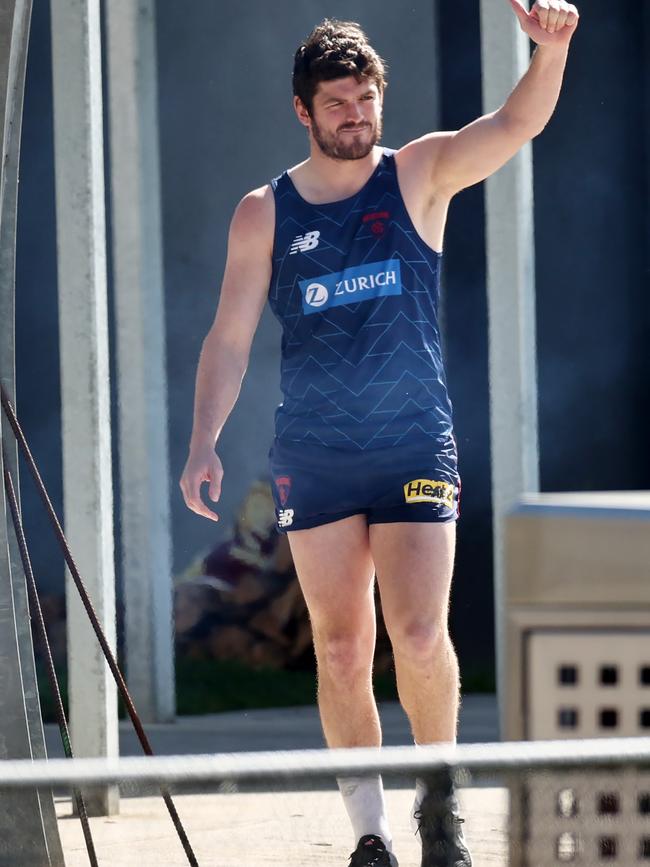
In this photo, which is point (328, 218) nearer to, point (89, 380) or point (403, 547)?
point (403, 547)

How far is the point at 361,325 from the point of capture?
3.32 metres

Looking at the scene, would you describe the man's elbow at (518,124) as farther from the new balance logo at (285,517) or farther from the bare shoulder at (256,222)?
the new balance logo at (285,517)

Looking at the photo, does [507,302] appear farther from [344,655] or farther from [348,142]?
[344,655]

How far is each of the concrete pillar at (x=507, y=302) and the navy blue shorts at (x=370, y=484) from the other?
1.42 metres

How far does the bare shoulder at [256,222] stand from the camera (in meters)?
3.46

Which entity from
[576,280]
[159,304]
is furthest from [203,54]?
[576,280]

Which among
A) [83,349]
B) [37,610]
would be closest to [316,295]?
[37,610]

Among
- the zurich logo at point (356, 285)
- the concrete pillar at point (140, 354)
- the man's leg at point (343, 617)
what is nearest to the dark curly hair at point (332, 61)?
the zurich logo at point (356, 285)

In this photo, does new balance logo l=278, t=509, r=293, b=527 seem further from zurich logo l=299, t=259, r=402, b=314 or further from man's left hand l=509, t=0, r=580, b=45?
man's left hand l=509, t=0, r=580, b=45

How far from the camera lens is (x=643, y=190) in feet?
24.7

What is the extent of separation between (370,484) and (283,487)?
0.64ft

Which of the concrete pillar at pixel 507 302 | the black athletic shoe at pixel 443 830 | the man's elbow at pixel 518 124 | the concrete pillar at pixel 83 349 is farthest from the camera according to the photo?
the concrete pillar at pixel 507 302

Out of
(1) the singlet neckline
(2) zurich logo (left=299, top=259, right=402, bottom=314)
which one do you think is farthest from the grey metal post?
(2) zurich logo (left=299, top=259, right=402, bottom=314)

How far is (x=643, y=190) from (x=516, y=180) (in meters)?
2.87
